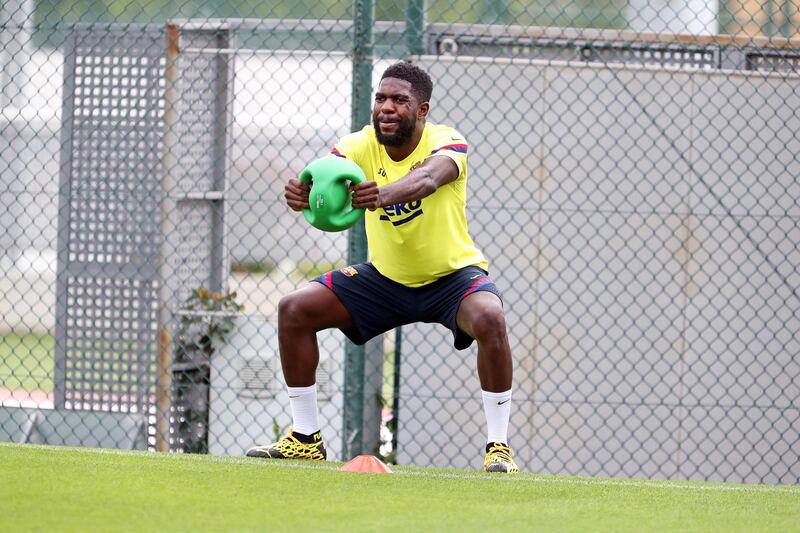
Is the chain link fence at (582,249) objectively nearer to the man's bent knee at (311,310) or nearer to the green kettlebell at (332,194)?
the man's bent knee at (311,310)

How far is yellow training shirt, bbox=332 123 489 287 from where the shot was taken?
16.0ft

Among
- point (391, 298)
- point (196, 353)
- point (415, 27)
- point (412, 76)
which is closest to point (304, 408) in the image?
point (391, 298)

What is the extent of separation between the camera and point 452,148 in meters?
4.80

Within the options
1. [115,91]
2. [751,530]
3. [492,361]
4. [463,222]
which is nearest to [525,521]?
[751,530]

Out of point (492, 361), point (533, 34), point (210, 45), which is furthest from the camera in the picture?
point (210, 45)

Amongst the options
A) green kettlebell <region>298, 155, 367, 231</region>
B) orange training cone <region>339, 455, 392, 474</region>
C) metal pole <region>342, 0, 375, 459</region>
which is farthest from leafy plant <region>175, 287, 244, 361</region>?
green kettlebell <region>298, 155, 367, 231</region>

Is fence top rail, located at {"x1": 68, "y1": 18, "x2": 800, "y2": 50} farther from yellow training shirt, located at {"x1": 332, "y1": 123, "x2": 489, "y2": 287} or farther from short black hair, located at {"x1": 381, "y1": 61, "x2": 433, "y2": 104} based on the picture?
yellow training shirt, located at {"x1": 332, "y1": 123, "x2": 489, "y2": 287}

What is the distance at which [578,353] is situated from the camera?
20.5 feet

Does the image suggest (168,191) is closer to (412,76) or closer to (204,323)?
(204,323)

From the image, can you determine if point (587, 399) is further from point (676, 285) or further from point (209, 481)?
point (209, 481)

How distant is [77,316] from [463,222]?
257cm

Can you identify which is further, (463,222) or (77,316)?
(77,316)

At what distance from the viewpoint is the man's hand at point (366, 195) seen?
14.4 ft

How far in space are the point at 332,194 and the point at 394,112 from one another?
0.61m
